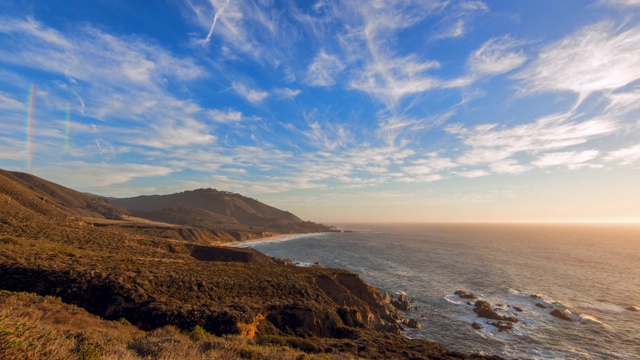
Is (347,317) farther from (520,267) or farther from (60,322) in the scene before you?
(520,267)

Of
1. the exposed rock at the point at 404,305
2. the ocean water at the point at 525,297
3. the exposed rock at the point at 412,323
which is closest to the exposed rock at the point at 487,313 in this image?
the ocean water at the point at 525,297

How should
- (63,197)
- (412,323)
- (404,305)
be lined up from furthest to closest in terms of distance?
1. (63,197)
2. (404,305)
3. (412,323)

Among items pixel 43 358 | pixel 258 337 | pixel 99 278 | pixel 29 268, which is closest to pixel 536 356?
pixel 258 337

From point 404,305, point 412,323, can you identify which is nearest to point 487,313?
point 404,305

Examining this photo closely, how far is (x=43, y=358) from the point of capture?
7.56 m

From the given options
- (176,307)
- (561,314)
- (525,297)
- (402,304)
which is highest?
(176,307)

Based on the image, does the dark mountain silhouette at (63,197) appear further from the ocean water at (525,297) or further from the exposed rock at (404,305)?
the exposed rock at (404,305)

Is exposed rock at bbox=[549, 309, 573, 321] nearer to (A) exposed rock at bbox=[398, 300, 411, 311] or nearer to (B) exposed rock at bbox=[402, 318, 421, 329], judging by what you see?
(A) exposed rock at bbox=[398, 300, 411, 311]

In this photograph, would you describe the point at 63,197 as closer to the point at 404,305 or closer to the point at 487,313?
the point at 404,305

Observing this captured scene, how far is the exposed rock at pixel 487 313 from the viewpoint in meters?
40.5

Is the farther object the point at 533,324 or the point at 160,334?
the point at 533,324

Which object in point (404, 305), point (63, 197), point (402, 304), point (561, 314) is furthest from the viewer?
point (63, 197)

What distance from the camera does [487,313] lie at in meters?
41.6

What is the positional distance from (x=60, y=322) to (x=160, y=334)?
6.04 m
